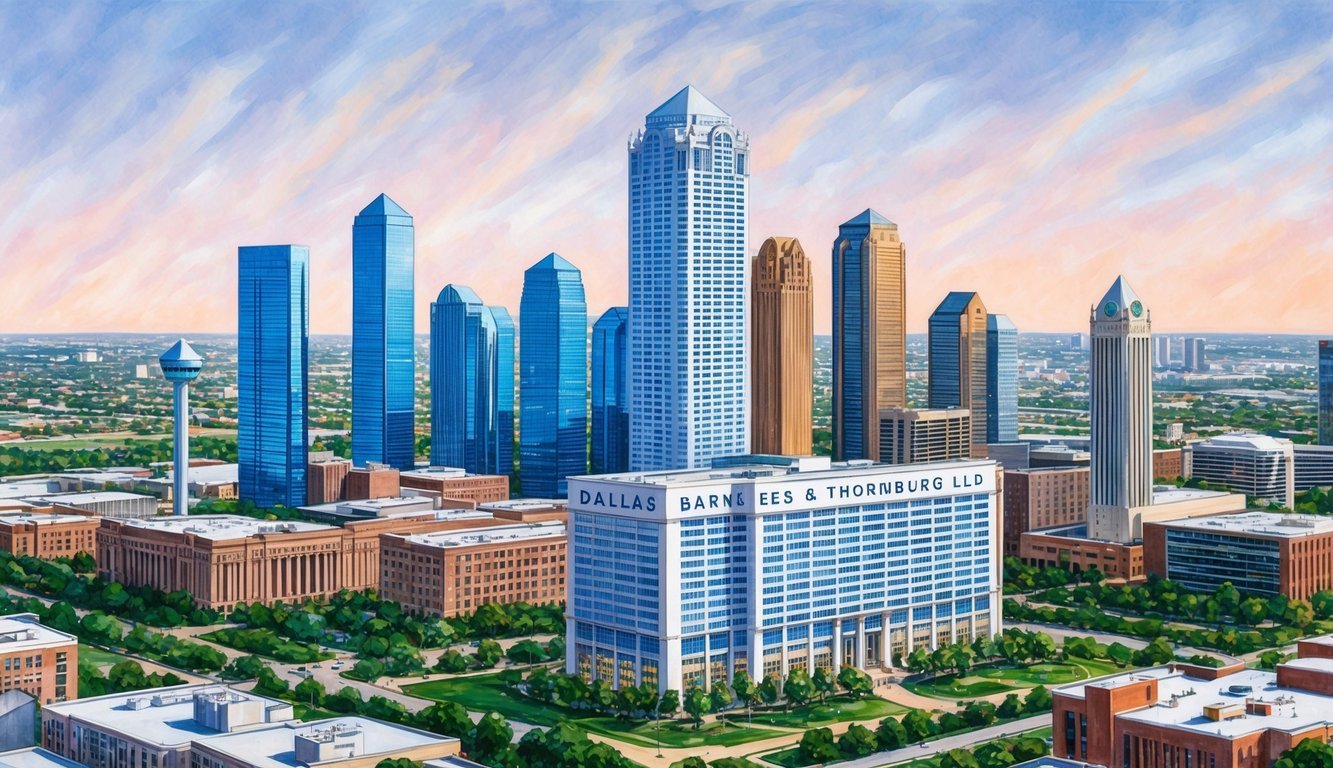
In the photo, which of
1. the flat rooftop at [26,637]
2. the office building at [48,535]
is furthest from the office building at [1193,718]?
the office building at [48,535]

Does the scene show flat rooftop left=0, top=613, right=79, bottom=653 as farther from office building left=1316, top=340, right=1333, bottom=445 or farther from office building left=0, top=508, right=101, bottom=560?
office building left=1316, top=340, right=1333, bottom=445

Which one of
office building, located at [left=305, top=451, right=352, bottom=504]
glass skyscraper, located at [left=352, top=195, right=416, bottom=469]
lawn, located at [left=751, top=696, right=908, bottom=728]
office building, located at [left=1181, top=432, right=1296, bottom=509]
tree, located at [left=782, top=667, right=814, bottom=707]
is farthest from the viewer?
glass skyscraper, located at [left=352, top=195, right=416, bottom=469]

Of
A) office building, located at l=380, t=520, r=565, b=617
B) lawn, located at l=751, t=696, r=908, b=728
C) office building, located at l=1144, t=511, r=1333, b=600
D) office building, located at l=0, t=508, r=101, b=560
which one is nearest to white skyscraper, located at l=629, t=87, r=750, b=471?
office building, located at l=380, t=520, r=565, b=617

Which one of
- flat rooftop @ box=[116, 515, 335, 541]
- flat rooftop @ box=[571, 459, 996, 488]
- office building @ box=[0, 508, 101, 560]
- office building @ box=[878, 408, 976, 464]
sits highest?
office building @ box=[878, 408, 976, 464]

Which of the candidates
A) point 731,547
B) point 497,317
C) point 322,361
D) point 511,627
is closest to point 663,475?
point 731,547

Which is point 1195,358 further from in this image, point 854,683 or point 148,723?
point 148,723

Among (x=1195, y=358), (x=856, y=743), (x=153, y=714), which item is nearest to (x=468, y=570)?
(x=856, y=743)

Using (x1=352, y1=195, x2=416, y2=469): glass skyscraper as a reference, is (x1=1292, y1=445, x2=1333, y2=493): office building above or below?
below
